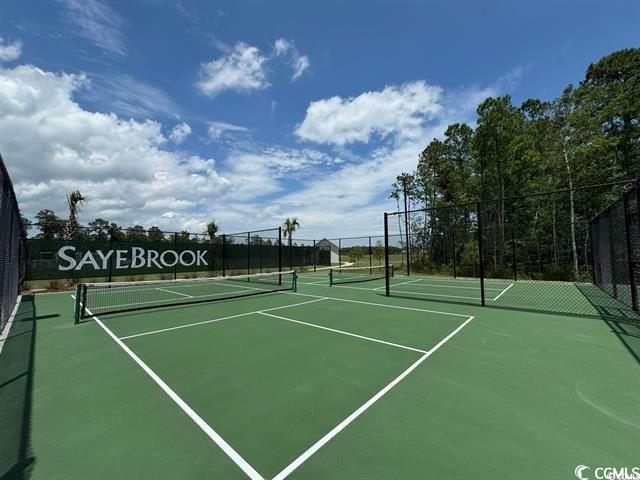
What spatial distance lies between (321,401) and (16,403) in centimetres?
334

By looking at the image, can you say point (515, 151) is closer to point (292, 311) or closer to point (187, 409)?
point (292, 311)

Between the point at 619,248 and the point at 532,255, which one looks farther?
the point at 532,255

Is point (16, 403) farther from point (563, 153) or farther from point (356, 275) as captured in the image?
point (563, 153)

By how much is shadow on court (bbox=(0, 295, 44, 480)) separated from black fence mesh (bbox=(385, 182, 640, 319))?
8.54 m

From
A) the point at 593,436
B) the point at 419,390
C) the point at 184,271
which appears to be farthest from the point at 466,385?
the point at 184,271

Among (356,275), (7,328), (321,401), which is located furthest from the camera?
(356,275)

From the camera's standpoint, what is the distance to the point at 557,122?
60.1ft

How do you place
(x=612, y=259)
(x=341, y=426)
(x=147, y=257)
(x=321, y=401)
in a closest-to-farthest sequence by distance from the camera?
(x=341, y=426), (x=321, y=401), (x=612, y=259), (x=147, y=257)

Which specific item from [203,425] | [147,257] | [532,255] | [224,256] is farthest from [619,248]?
[147,257]

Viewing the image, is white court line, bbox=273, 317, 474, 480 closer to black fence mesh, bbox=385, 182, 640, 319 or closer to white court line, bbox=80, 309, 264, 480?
white court line, bbox=80, 309, 264, 480

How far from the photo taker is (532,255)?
17.6 m

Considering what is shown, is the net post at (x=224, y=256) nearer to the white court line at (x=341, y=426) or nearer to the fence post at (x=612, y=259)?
the white court line at (x=341, y=426)

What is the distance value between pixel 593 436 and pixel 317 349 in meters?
3.26

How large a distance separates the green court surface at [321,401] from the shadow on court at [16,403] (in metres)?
0.02
